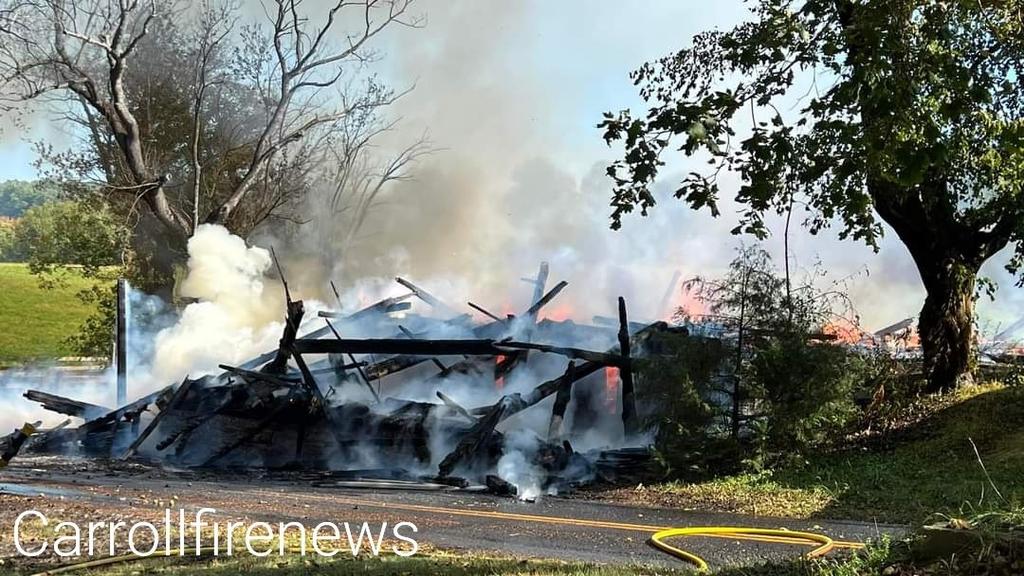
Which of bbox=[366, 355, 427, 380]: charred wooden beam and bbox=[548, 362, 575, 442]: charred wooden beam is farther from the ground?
bbox=[366, 355, 427, 380]: charred wooden beam

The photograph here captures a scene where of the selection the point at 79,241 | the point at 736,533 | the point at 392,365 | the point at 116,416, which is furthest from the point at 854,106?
the point at 79,241

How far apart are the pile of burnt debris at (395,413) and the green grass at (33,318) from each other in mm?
16197

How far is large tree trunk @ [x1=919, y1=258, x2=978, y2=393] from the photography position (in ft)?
47.5

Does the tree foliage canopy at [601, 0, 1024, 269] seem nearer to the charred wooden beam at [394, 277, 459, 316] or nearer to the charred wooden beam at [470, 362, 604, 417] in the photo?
the charred wooden beam at [470, 362, 604, 417]

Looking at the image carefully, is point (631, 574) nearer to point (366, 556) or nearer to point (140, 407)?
point (366, 556)

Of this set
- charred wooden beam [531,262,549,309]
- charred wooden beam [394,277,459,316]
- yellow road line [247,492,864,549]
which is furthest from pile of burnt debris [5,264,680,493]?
charred wooden beam [394,277,459,316]

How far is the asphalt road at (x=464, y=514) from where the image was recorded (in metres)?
7.65

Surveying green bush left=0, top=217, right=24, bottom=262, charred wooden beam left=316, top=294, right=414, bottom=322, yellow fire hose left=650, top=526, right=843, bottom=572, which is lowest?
yellow fire hose left=650, top=526, right=843, bottom=572

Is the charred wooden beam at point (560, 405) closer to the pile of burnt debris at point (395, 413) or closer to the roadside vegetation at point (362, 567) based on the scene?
the pile of burnt debris at point (395, 413)

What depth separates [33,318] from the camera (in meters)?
36.6

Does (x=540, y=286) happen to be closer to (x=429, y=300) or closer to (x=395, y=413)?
(x=429, y=300)

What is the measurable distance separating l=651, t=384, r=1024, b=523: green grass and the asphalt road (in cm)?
78

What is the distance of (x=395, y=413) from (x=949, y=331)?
9.06 metres

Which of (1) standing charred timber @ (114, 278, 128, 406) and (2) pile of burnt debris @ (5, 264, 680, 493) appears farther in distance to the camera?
(1) standing charred timber @ (114, 278, 128, 406)
